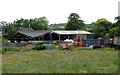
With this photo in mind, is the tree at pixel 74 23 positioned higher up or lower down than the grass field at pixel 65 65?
higher up

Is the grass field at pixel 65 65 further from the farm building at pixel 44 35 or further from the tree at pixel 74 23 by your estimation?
the tree at pixel 74 23

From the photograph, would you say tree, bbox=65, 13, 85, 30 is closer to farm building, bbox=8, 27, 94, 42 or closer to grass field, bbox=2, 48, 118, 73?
farm building, bbox=8, 27, 94, 42

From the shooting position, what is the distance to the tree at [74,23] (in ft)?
227

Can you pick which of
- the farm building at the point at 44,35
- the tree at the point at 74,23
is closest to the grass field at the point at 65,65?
the farm building at the point at 44,35

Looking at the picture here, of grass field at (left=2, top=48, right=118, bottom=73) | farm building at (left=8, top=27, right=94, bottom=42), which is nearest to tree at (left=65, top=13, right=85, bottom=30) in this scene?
farm building at (left=8, top=27, right=94, bottom=42)

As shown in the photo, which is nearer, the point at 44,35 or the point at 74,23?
the point at 44,35

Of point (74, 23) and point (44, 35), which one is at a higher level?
point (74, 23)

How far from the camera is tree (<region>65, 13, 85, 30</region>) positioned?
227 feet

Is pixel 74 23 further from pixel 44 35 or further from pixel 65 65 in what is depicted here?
pixel 65 65

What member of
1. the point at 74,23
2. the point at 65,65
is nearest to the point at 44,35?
the point at 74,23

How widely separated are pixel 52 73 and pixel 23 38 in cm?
3814

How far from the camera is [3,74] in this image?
23.3 feet

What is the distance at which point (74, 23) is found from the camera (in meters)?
69.7

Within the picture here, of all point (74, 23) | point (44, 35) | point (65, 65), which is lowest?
point (65, 65)
